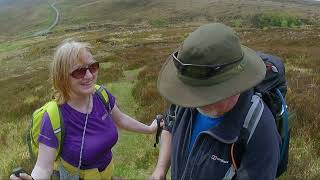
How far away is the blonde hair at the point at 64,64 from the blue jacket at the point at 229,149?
1486 millimetres

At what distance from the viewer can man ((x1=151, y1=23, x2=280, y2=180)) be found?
2689 millimetres

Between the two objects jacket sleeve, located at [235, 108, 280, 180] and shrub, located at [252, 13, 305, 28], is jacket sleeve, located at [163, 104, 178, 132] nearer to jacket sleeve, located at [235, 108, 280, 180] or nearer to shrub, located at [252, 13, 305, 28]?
jacket sleeve, located at [235, 108, 280, 180]

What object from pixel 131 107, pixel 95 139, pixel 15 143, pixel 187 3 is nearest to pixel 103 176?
pixel 95 139

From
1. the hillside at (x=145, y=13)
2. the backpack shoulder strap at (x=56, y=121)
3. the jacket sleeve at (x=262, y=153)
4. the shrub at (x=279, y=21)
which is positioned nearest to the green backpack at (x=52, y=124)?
the backpack shoulder strap at (x=56, y=121)

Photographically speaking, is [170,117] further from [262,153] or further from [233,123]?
[262,153]

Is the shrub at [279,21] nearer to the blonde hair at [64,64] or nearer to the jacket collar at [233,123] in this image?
the blonde hair at [64,64]

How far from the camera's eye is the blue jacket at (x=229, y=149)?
9.19ft

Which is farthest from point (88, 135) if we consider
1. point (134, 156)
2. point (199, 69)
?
point (134, 156)

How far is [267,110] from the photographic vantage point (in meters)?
2.89

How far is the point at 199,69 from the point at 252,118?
0.44 meters

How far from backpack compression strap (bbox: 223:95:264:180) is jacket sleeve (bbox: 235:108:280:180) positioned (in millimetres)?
24

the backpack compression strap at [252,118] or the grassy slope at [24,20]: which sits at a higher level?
the backpack compression strap at [252,118]

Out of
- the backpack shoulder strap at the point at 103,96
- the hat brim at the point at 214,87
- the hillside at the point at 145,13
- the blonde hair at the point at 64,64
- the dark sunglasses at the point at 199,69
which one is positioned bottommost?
the hillside at the point at 145,13

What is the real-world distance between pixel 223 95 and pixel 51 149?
6.04ft
